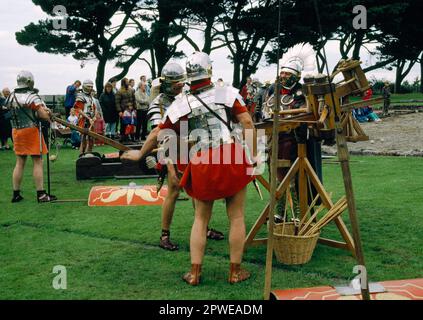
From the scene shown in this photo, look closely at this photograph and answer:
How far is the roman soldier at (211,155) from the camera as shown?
4.55 metres

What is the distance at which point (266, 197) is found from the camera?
827 cm

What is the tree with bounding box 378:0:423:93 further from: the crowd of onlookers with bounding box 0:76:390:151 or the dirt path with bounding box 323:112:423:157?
the crowd of onlookers with bounding box 0:76:390:151

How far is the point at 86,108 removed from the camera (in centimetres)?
1191

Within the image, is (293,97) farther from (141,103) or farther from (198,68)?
(141,103)

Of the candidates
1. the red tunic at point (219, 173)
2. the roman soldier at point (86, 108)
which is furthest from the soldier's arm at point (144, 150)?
the roman soldier at point (86, 108)

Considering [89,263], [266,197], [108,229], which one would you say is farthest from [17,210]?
[266,197]

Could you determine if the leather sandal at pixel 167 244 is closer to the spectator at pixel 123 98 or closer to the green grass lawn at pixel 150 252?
the green grass lawn at pixel 150 252

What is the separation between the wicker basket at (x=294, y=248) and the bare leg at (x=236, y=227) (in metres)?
0.44

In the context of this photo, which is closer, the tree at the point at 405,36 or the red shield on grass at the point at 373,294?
the red shield on grass at the point at 373,294

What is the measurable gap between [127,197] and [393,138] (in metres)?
10.3

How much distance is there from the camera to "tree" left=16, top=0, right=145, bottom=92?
23.2m

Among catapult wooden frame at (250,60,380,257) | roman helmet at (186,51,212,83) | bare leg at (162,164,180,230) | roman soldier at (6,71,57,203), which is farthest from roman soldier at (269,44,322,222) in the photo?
roman soldier at (6,71,57,203)

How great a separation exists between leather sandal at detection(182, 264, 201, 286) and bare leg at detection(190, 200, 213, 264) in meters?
0.04

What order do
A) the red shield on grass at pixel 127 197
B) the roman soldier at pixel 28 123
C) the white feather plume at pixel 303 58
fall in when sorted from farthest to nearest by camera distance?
the roman soldier at pixel 28 123 < the red shield on grass at pixel 127 197 < the white feather plume at pixel 303 58
